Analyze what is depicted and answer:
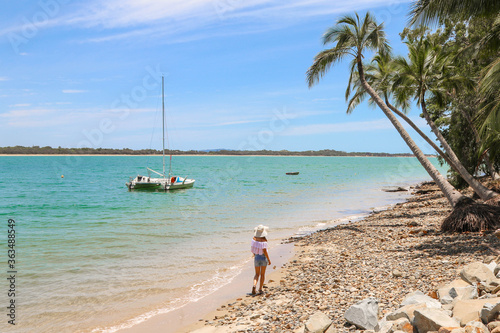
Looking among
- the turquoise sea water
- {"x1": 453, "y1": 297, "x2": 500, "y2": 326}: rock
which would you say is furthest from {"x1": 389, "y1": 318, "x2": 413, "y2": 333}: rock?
the turquoise sea water

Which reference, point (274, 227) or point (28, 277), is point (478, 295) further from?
point (274, 227)

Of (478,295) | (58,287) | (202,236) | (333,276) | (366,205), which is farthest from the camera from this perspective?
(366,205)

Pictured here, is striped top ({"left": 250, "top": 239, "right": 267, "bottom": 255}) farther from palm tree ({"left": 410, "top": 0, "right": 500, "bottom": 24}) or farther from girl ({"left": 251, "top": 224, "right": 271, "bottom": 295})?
palm tree ({"left": 410, "top": 0, "right": 500, "bottom": 24})

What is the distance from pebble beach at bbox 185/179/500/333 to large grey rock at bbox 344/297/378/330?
0.13 meters

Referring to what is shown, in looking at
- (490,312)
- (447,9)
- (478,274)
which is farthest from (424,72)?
(490,312)

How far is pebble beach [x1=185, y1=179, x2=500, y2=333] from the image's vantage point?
266 inches

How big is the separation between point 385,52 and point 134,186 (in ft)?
102

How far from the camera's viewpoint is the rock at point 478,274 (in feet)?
19.1

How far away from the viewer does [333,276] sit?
8.98 metres

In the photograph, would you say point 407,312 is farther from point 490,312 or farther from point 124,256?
point 124,256

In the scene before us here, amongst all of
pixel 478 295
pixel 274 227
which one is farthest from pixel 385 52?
pixel 478 295

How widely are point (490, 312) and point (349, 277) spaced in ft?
15.1

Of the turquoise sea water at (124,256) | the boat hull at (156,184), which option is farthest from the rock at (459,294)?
the boat hull at (156,184)

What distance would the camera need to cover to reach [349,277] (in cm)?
861
